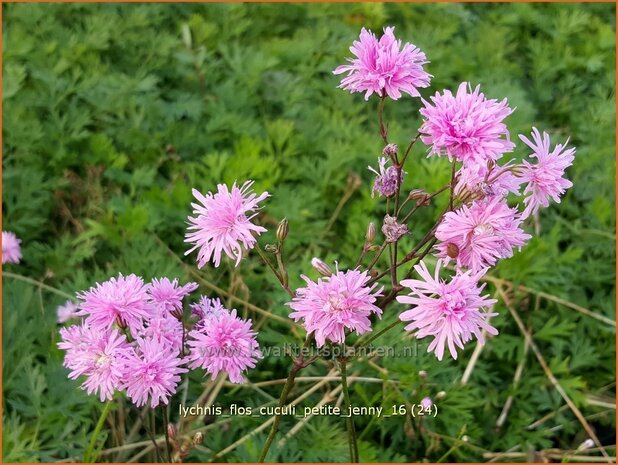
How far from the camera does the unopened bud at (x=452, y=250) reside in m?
1.37

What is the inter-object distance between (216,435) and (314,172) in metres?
1.20

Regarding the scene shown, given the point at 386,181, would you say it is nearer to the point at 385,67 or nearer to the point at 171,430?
the point at 385,67

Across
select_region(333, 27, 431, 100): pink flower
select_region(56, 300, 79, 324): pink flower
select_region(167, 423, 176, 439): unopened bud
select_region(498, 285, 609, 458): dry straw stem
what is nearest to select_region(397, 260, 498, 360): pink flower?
select_region(333, 27, 431, 100): pink flower

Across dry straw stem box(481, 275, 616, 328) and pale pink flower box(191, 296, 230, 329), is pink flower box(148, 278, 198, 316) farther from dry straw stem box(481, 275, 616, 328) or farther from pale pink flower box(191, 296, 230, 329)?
dry straw stem box(481, 275, 616, 328)

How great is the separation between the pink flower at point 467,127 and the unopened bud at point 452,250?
6.4 inches

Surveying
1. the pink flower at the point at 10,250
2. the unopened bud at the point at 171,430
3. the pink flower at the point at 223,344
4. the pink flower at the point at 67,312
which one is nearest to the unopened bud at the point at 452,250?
the pink flower at the point at 223,344

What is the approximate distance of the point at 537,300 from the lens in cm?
259

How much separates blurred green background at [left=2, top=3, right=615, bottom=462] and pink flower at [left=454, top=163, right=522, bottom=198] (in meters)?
0.87

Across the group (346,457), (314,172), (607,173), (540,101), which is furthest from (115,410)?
(540,101)

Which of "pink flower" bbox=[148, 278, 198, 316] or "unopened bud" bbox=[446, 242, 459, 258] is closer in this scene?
"unopened bud" bbox=[446, 242, 459, 258]

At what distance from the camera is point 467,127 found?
1.29 metres

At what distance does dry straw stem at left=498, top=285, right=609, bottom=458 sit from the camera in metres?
2.33

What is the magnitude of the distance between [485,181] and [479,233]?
4.4 inches

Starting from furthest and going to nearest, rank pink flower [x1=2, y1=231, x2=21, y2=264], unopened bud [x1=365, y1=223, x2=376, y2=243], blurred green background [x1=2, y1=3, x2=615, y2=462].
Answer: pink flower [x1=2, y1=231, x2=21, y2=264], blurred green background [x1=2, y1=3, x2=615, y2=462], unopened bud [x1=365, y1=223, x2=376, y2=243]
